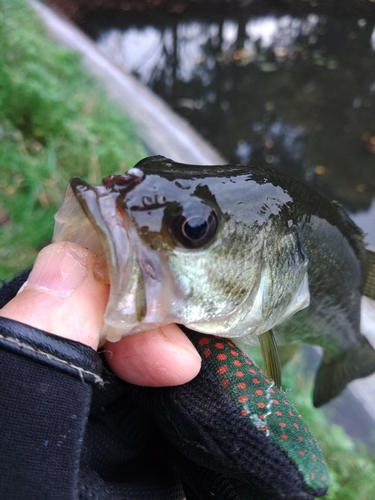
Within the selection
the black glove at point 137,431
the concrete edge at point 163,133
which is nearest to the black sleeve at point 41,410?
the black glove at point 137,431

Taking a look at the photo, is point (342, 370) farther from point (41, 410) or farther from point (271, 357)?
point (41, 410)

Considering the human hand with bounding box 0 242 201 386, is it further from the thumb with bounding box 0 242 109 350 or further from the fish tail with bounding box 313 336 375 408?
the fish tail with bounding box 313 336 375 408

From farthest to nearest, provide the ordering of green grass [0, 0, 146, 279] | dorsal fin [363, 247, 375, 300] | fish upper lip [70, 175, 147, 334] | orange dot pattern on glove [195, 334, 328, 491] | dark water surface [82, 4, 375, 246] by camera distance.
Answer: dark water surface [82, 4, 375, 246]
green grass [0, 0, 146, 279]
dorsal fin [363, 247, 375, 300]
orange dot pattern on glove [195, 334, 328, 491]
fish upper lip [70, 175, 147, 334]

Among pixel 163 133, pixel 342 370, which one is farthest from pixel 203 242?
pixel 163 133

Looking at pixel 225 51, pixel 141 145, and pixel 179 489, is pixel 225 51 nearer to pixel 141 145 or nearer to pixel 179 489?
pixel 141 145

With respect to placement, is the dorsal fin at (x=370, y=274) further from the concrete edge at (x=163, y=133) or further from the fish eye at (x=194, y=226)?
the concrete edge at (x=163, y=133)

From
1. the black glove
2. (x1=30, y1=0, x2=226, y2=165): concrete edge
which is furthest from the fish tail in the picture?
(x1=30, y1=0, x2=226, y2=165): concrete edge

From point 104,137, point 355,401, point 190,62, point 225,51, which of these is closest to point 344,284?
point 355,401
